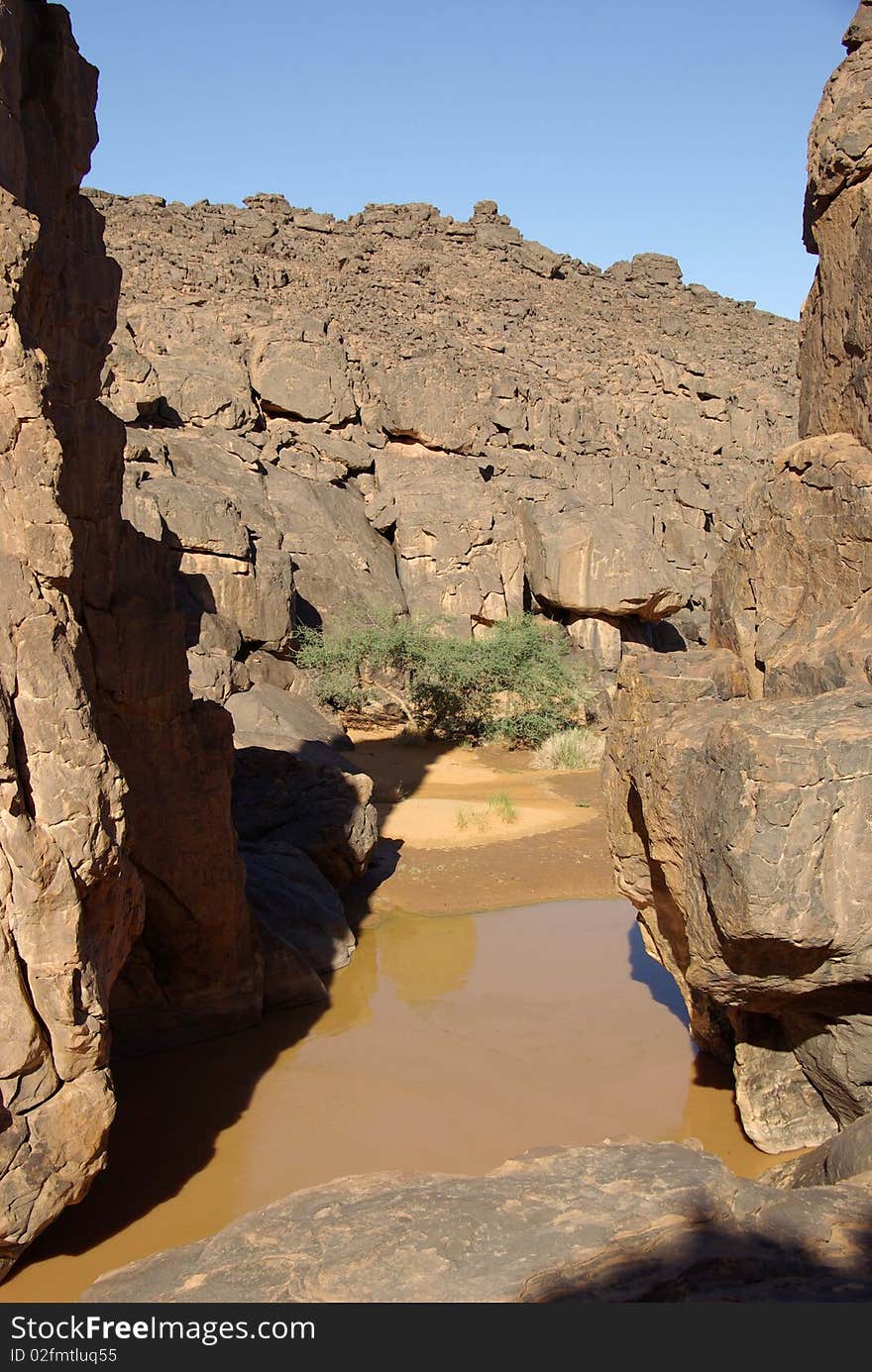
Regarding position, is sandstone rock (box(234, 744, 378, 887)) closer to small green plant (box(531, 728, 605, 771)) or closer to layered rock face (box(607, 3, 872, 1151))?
layered rock face (box(607, 3, 872, 1151))

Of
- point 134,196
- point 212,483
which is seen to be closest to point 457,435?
point 212,483

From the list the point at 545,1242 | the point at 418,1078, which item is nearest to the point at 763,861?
the point at 545,1242

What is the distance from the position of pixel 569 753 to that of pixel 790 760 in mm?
12599

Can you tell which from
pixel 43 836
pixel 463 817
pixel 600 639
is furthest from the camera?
pixel 600 639

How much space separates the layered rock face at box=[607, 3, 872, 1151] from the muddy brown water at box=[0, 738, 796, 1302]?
0.74 meters

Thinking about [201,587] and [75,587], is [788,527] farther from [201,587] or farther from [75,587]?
[201,587]

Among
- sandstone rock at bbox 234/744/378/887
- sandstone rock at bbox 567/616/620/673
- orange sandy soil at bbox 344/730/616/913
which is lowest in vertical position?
orange sandy soil at bbox 344/730/616/913

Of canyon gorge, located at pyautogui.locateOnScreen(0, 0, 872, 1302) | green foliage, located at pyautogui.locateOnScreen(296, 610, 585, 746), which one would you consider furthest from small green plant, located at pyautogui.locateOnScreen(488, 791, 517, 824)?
green foliage, located at pyautogui.locateOnScreen(296, 610, 585, 746)

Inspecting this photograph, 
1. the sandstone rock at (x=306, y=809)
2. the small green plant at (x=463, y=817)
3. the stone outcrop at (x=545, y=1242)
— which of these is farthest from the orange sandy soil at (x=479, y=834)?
the stone outcrop at (x=545, y=1242)

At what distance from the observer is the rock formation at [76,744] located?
14.5 feet

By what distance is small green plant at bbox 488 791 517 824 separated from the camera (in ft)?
43.0

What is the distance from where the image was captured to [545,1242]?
10.9 feet

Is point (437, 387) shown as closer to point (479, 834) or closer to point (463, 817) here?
point (463, 817)

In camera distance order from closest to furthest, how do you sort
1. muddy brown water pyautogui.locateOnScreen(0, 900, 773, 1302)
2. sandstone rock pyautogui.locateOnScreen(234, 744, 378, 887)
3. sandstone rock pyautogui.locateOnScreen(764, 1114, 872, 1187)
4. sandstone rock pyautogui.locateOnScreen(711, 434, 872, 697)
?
sandstone rock pyautogui.locateOnScreen(764, 1114, 872, 1187) → sandstone rock pyautogui.locateOnScreen(711, 434, 872, 697) → muddy brown water pyautogui.locateOnScreen(0, 900, 773, 1302) → sandstone rock pyautogui.locateOnScreen(234, 744, 378, 887)
